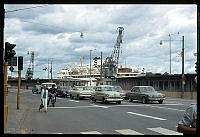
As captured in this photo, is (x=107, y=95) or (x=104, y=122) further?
(x=107, y=95)

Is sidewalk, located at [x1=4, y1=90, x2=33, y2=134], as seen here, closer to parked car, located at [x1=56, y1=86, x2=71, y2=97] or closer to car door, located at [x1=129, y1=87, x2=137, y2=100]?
car door, located at [x1=129, y1=87, x2=137, y2=100]

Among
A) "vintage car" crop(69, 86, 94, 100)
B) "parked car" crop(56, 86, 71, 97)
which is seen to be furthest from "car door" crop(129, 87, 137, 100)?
"parked car" crop(56, 86, 71, 97)

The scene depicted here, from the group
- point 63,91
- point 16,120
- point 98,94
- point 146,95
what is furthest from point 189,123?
point 63,91

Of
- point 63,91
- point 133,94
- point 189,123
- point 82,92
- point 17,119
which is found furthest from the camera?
point 63,91

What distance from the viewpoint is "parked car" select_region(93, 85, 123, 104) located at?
100 ft

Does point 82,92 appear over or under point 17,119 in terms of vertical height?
over

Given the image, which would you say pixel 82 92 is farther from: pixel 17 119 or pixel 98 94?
pixel 17 119

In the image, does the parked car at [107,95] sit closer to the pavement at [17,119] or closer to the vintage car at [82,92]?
the vintage car at [82,92]

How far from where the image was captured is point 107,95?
30594mm

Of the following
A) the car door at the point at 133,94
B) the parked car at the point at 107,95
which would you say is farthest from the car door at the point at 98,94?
the car door at the point at 133,94

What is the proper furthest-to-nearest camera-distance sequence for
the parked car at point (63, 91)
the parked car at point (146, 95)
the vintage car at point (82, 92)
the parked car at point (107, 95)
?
the parked car at point (63, 91) → the vintage car at point (82, 92) → the parked car at point (146, 95) → the parked car at point (107, 95)

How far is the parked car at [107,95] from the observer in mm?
30562

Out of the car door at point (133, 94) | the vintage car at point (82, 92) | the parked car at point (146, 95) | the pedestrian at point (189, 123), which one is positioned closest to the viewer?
the pedestrian at point (189, 123)
